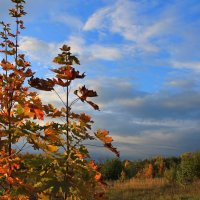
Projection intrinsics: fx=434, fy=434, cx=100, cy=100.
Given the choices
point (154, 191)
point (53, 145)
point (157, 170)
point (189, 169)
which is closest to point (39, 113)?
point (53, 145)

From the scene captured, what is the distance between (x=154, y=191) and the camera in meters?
13.1

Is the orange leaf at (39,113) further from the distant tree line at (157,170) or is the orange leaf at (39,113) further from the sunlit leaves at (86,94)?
the distant tree line at (157,170)

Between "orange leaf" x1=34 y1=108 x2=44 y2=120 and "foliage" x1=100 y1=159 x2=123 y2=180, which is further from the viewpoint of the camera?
"foliage" x1=100 y1=159 x2=123 y2=180

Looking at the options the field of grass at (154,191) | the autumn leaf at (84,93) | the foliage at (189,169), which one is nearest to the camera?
the autumn leaf at (84,93)

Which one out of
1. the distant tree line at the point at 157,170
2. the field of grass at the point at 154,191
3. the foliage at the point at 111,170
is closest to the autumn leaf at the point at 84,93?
the field of grass at the point at 154,191

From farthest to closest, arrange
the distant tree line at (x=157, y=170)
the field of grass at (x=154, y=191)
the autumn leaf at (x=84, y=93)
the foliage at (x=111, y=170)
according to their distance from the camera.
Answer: the foliage at (x=111, y=170) → the distant tree line at (x=157, y=170) → the field of grass at (x=154, y=191) → the autumn leaf at (x=84, y=93)

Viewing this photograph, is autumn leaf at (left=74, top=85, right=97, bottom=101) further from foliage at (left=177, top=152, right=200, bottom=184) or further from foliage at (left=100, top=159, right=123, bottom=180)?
foliage at (left=100, top=159, right=123, bottom=180)

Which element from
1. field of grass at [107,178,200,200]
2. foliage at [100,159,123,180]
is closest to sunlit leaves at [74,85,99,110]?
field of grass at [107,178,200,200]

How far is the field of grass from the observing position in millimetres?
Result: 11852

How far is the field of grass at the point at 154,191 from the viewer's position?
38.9 ft

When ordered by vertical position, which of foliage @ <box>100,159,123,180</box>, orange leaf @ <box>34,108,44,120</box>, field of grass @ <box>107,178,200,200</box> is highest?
orange leaf @ <box>34,108,44,120</box>

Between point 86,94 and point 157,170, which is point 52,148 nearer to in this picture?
point 86,94

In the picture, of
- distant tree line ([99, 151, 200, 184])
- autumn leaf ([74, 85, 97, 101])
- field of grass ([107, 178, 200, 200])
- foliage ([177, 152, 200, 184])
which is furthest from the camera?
distant tree line ([99, 151, 200, 184])

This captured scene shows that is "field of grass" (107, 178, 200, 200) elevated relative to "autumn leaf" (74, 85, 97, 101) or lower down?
lower down
